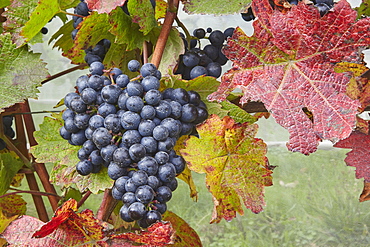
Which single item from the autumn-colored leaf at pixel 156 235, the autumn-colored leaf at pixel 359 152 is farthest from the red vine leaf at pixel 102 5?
the autumn-colored leaf at pixel 359 152

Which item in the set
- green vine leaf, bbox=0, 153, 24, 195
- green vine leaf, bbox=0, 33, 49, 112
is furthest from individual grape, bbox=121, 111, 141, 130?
green vine leaf, bbox=0, 153, 24, 195

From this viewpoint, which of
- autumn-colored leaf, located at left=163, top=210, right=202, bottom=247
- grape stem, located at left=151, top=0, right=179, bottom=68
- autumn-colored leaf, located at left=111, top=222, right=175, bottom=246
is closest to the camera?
autumn-colored leaf, located at left=111, top=222, right=175, bottom=246

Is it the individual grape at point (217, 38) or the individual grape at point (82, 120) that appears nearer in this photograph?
the individual grape at point (82, 120)

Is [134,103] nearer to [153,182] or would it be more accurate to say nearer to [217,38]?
[153,182]

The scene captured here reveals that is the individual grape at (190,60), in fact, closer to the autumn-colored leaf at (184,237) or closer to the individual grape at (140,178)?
the individual grape at (140,178)

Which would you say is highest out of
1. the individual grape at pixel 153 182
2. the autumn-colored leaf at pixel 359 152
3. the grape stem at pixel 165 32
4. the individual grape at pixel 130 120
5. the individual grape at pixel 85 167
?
the grape stem at pixel 165 32

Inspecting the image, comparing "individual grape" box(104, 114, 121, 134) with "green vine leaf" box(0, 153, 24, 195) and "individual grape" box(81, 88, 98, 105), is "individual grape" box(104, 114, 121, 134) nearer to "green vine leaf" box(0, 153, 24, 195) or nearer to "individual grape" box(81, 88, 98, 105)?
"individual grape" box(81, 88, 98, 105)

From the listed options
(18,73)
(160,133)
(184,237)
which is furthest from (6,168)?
(160,133)
